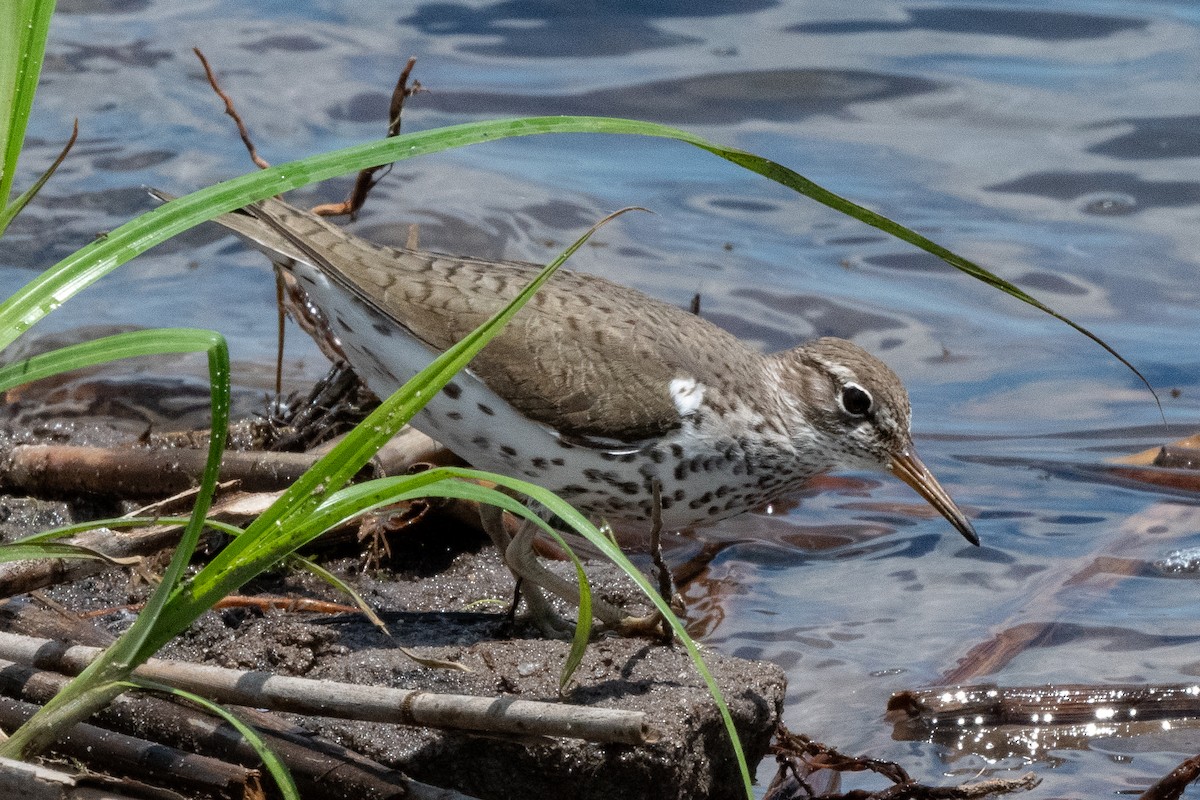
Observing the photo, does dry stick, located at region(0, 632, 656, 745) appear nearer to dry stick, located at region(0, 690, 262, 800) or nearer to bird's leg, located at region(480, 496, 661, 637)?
dry stick, located at region(0, 690, 262, 800)

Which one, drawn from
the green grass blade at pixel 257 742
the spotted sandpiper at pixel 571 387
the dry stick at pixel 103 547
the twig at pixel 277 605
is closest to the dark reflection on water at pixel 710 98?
the spotted sandpiper at pixel 571 387

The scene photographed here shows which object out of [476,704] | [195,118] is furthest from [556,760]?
[195,118]

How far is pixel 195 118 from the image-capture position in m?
11.0

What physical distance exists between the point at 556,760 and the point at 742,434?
1.92 metres

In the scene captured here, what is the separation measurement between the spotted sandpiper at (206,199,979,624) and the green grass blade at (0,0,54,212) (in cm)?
193

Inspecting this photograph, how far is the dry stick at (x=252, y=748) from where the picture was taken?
10.3 feet

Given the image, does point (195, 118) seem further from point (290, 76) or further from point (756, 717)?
point (756, 717)

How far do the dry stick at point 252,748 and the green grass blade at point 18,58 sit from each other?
3.54 ft

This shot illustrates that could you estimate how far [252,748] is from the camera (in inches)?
123

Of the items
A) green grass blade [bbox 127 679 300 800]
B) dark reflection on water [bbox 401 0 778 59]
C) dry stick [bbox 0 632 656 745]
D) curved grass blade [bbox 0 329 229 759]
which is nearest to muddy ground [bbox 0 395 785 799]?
dry stick [bbox 0 632 656 745]

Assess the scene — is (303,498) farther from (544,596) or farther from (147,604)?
(544,596)

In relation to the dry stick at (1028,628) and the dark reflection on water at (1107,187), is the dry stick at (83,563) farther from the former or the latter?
the dark reflection on water at (1107,187)

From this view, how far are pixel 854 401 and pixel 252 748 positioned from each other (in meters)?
3.12

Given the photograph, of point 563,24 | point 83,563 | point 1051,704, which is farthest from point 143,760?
point 563,24
